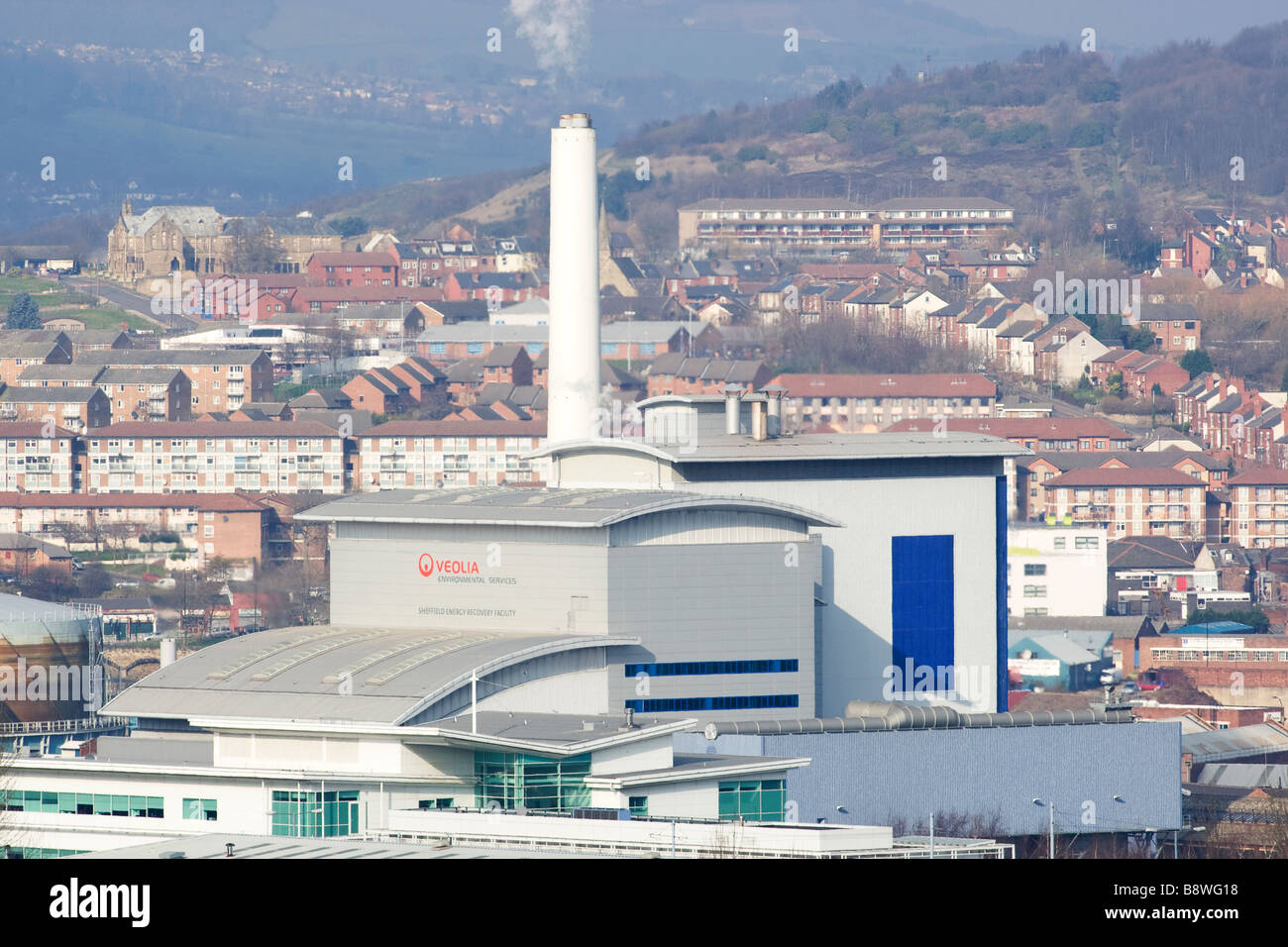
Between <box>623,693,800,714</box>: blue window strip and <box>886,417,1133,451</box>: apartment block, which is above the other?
<box>886,417,1133,451</box>: apartment block

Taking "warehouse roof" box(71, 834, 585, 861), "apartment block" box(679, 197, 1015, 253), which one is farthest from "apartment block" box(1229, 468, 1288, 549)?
"warehouse roof" box(71, 834, 585, 861)

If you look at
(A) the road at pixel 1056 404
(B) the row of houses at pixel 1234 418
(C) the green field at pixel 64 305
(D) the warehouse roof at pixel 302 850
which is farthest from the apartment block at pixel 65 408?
(D) the warehouse roof at pixel 302 850

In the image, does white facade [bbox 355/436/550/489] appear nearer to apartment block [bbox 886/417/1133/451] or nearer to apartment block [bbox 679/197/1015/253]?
apartment block [bbox 886/417/1133/451]

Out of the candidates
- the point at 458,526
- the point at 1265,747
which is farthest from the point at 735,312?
the point at 458,526

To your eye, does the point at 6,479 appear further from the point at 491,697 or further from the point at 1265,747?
the point at 491,697

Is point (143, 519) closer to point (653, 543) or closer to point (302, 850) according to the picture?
point (653, 543)
